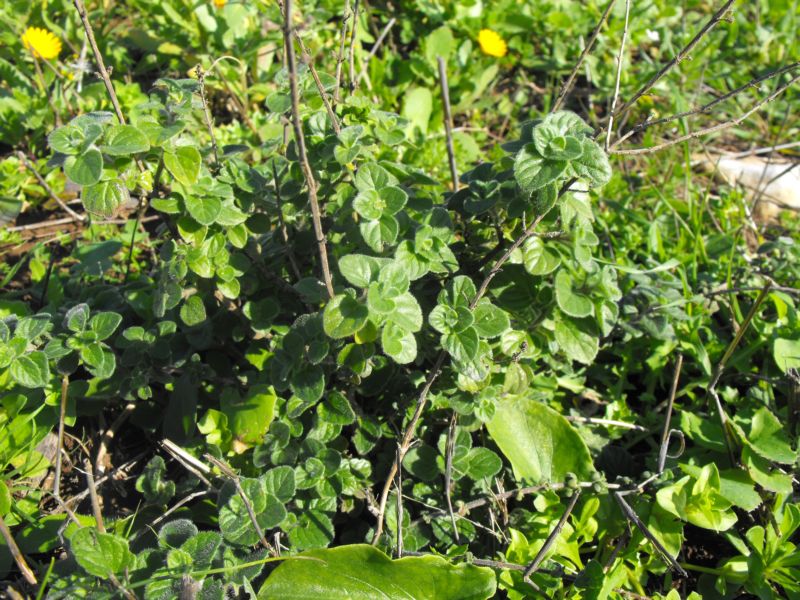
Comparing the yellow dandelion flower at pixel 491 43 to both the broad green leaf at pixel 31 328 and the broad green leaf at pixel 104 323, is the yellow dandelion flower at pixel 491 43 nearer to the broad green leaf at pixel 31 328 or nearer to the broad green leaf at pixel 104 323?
the broad green leaf at pixel 104 323

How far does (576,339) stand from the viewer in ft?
7.03

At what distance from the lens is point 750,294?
272cm

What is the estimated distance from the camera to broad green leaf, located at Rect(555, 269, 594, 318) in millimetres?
2029

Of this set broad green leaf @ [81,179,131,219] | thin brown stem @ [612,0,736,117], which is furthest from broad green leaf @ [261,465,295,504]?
thin brown stem @ [612,0,736,117]

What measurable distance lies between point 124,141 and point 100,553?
91cm

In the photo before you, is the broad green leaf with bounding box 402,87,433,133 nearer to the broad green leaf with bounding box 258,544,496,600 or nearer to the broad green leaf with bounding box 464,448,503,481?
the broad green leaf with bounding box 464,448,503,481

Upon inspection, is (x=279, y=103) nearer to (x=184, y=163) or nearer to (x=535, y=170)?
(x=184, y=163)

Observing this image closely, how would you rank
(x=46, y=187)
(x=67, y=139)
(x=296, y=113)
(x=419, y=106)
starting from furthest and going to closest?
(x=419, y=106) < (x=46, y=187) < (x=67, y=139) < (x=296, y=113)

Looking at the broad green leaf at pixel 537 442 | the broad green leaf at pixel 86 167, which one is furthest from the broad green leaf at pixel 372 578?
the broad green leaf at pixel 86 167

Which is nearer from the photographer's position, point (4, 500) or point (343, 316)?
point (343, 316)

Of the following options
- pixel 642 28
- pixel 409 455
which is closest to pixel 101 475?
pixel 409 455

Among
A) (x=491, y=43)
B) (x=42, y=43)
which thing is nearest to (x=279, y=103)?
(x=42, y=43)

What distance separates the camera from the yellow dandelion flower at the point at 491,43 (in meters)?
3.80

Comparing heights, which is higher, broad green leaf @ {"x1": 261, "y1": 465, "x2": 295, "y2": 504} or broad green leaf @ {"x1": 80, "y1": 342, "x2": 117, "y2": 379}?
broad green leaf @ {"x1": 80, "y1": 342, "x2": 117, "y2": 379}
